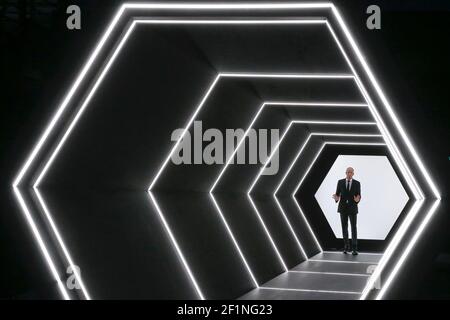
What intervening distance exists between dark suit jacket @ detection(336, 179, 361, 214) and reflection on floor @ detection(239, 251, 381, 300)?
1105 mm

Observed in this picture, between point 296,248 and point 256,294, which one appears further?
point 296,248

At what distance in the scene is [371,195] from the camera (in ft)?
60.8

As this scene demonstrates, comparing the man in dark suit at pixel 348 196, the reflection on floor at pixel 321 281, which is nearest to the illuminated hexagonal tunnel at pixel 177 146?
the reflection on floor at pixel 321 281

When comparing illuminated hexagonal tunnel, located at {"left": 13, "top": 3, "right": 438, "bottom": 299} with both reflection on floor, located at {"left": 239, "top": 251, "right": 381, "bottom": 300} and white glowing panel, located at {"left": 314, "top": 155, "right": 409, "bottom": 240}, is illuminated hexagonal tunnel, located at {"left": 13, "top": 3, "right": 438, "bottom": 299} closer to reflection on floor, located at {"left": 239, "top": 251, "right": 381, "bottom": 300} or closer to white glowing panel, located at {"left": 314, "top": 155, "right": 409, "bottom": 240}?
reflection on floor, located at {"left": 239, "top": 251, "right": 381, "bottom": 300}

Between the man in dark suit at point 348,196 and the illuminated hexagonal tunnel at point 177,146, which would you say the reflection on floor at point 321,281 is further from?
the man in dark suit at point 348,196

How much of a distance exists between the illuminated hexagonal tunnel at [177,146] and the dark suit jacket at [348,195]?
14.3ft

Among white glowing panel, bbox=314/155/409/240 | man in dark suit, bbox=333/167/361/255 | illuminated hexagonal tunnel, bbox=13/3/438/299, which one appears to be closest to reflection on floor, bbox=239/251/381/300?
illuminated hexagonal tunnel, bbox=13/3/438/299

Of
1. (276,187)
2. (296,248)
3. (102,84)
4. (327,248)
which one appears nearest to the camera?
(102,84)

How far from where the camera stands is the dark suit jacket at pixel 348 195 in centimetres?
1392

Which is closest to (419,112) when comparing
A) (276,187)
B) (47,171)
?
(47,171)
